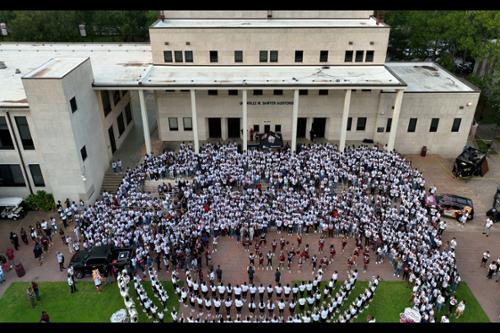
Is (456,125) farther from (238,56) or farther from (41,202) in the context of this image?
(41,202)

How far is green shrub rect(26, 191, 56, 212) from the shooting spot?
28.0 metres

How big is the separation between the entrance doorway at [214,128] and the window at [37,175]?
13.8 meters

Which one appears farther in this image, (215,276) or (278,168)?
(278,168)

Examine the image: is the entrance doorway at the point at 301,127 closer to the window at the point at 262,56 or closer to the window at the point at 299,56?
the window at the point at 299,56

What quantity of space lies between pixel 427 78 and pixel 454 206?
45.9 ft

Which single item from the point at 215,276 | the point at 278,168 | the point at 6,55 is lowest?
the point at 215,276

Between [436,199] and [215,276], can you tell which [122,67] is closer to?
[215,276]

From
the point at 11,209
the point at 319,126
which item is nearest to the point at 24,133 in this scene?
the point at 11,209

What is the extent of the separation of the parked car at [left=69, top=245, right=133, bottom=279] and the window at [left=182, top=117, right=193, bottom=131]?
14476 millimetres

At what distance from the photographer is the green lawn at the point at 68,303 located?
20422 mm
